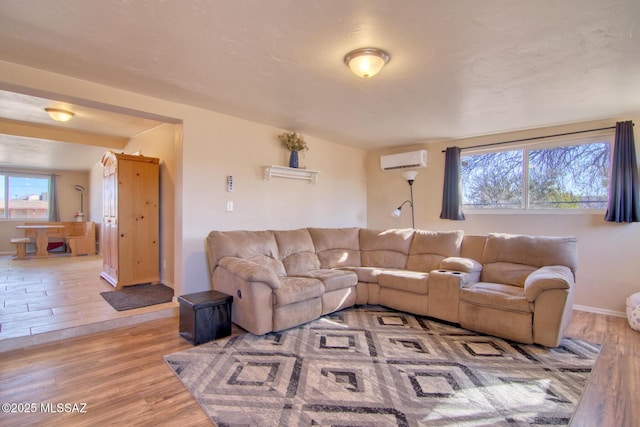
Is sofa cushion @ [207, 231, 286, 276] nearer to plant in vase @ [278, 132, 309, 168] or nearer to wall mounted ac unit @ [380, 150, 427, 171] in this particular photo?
plant in vase @ [278, 132, 309, 168]

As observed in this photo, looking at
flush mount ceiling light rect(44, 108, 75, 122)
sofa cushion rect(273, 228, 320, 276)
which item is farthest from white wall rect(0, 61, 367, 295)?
flush mount ceiling light rect(44, 108, 75, 122)

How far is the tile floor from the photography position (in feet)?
9.12

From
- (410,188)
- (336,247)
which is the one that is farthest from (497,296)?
(410,188)

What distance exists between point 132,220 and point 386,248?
3.66m

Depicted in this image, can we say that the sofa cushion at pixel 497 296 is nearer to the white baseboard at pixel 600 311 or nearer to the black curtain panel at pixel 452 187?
the white baseboard at pixel 600 311

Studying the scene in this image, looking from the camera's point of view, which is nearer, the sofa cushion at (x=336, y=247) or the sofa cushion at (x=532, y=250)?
the sofa cushion at (x=532, y=250)

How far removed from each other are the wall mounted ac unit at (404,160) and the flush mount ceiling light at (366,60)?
2945 millimetres

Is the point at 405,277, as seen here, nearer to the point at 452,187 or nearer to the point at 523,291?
the point at 523,291

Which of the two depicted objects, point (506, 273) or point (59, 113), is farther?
point (59, 113)

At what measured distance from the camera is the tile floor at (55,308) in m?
2.78

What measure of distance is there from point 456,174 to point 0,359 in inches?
211

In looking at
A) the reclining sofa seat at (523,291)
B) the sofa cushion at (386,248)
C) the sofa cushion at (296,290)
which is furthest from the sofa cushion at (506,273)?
the sofa cushion at (296,290)

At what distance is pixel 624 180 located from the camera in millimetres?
3543

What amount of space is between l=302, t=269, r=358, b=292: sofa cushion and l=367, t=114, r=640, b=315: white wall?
6.73 feet
